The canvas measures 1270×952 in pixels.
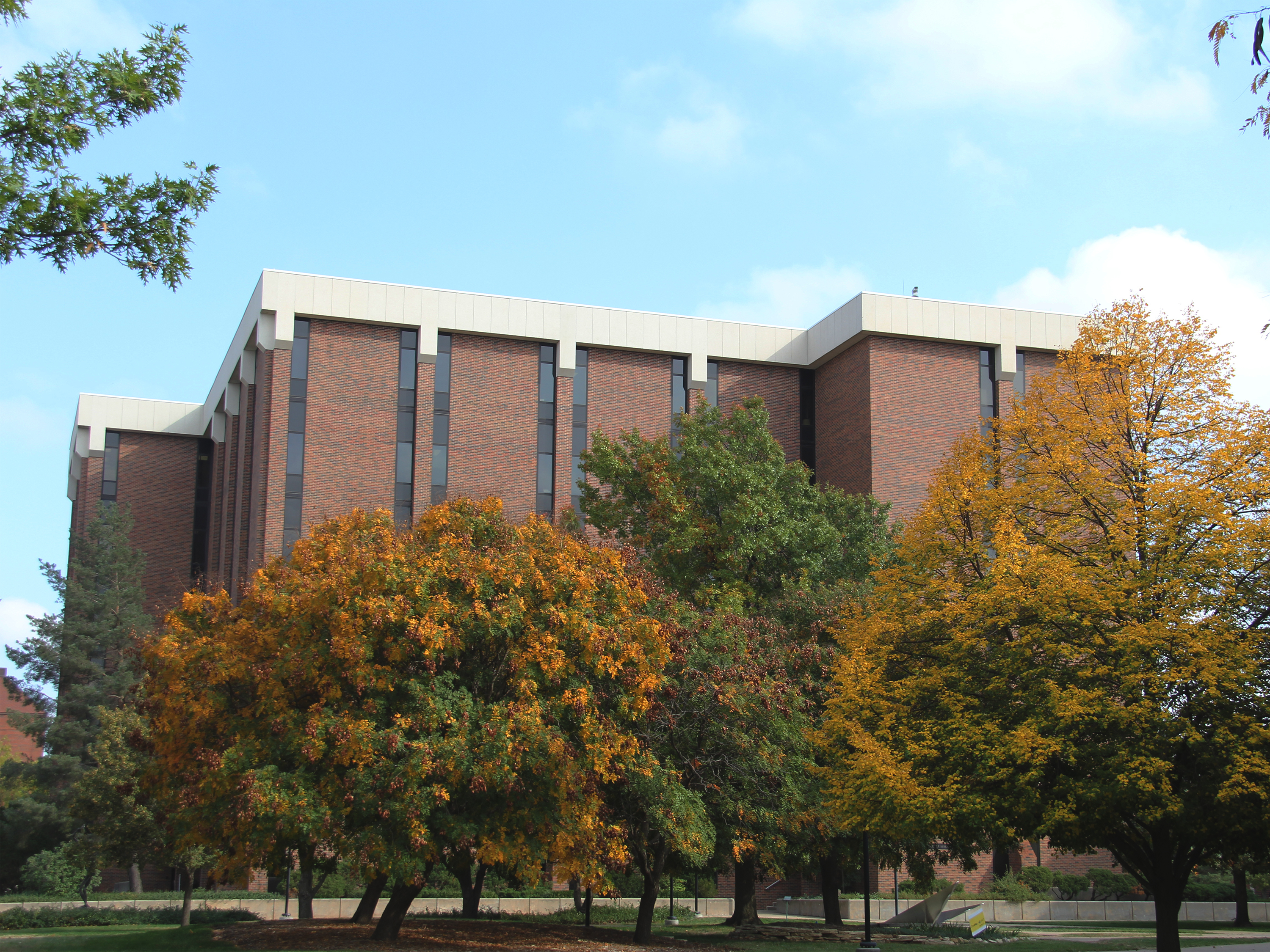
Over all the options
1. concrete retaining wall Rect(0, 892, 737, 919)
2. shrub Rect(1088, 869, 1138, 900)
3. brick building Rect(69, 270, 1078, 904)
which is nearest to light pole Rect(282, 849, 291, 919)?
concrete retaining wall Rect(0, 892, 737, 919)

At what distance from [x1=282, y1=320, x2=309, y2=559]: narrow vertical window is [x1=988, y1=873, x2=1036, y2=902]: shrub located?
32.2 metres

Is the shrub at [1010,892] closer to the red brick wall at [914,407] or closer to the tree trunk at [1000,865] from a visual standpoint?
the tree trunk at [1000,865]

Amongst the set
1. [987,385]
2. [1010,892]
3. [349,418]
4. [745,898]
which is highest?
[987,385]

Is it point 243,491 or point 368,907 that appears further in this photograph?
point 243,491

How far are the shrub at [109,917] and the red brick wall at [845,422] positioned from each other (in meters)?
30.5

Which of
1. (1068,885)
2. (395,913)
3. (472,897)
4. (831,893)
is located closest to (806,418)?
(1068,885)

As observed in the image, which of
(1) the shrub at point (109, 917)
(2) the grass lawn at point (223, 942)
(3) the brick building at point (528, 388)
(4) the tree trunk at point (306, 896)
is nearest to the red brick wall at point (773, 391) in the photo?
(3) the brick building at point (528, 388)

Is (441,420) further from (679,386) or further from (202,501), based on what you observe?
(202,501)

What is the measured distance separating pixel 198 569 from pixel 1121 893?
49247 mm

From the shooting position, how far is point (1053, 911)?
142ft

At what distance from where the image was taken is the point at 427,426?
50.3 meters

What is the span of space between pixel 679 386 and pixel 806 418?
686 cm

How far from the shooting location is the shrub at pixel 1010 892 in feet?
145

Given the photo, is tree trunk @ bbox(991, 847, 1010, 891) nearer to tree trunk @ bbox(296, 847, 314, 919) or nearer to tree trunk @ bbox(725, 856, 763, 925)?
tree trunk @ bbox(725, 856, 763, 925)
